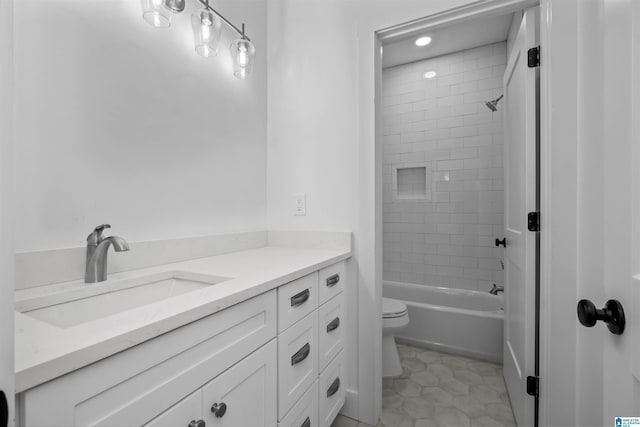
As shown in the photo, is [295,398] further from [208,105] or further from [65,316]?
[208,105]

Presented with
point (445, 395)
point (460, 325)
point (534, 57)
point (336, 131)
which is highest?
point (534, 57)

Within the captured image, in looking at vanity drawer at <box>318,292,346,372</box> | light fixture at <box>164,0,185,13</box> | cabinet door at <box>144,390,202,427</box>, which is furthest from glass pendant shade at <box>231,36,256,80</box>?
cabinet door at <box>144,390,202,427</box>

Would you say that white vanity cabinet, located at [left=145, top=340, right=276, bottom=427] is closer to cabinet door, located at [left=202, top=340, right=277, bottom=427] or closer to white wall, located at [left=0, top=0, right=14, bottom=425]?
cabinet door, located at [left=202, top=340, right=277, bottom=427]

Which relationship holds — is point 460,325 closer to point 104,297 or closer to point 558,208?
point 558,208

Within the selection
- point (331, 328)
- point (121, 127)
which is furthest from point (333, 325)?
point (121, 127)

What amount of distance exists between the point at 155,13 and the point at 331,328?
4.89ft

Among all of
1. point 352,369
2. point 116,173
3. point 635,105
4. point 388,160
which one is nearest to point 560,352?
point 352,369

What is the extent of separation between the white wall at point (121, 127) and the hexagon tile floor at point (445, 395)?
4.50ft

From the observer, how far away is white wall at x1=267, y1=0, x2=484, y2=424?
155cm

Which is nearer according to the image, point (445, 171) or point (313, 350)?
point (313, 350)

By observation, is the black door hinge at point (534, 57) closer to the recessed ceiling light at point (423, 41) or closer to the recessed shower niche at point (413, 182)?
the recessed ceiling light at point (423, 41)

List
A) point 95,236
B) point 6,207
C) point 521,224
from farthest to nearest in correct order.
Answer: point 521,224 → point 95,236 → point 6,207

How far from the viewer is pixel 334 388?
139 cm

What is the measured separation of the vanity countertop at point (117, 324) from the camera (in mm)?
437
